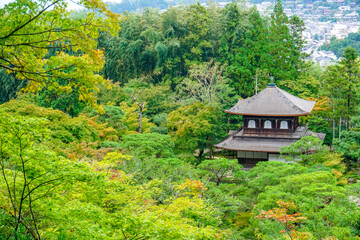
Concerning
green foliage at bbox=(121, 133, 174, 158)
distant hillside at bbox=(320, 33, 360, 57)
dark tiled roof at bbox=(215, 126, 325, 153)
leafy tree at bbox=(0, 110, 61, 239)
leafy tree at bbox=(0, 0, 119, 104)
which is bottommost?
dark tiled roof at bbox=(215, 126, 325, 153)

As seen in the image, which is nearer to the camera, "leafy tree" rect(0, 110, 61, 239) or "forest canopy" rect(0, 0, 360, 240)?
"leafy tree" rect(0, 110, 61, 239)

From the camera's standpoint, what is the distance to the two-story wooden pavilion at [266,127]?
23.3m

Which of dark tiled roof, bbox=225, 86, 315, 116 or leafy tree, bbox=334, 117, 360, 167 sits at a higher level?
dark tiled roof, bbox=225, 86, 315, 116

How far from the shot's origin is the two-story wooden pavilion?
917 inches

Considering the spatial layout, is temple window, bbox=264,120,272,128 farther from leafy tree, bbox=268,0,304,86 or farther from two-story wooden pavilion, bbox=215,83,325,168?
leafy tree, bbox=268,0,304,86

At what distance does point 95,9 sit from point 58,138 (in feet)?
37.8

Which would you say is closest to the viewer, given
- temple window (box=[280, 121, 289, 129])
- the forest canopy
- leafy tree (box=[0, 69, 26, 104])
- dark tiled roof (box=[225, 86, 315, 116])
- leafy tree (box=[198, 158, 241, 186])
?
the forest canopy

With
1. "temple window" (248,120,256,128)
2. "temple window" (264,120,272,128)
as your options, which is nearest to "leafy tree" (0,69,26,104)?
"temple window" (248,120,256,128)

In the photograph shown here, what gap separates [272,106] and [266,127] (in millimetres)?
1422

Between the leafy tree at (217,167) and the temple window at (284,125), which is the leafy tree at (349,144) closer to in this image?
the temple window at (284,125)

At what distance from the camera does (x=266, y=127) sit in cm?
2442

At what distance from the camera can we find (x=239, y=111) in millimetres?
24234

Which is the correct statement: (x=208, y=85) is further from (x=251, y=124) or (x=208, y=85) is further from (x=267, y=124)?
(x=267, y=124)

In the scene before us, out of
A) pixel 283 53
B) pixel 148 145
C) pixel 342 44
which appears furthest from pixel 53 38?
pixel 342 44
